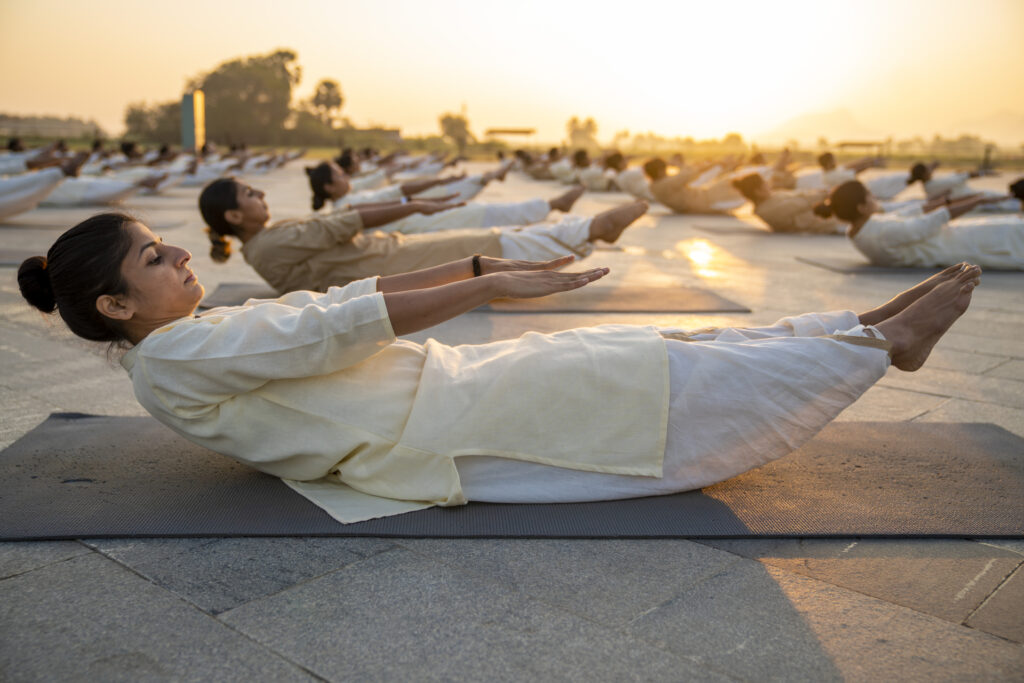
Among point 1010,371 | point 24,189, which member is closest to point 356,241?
point 1010,371

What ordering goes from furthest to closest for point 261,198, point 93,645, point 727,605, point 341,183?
1. point 341,183
2. point 261,198
3. point 727,605
4. point 93,645

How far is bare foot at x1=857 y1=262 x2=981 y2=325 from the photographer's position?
2.28 meters

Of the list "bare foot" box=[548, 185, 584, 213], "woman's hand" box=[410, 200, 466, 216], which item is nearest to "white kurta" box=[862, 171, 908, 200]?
"bare foot" box=[548, 185, 584, 213]

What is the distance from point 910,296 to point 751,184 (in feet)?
25.7

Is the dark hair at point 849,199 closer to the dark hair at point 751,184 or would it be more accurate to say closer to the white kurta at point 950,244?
the white kurta at point 950,244

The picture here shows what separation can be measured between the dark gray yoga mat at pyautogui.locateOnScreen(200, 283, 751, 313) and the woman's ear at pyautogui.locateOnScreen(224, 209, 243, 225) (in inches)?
20.8

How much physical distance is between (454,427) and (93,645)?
2.90 feet

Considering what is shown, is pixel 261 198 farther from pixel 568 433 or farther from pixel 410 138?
pixel 410 138

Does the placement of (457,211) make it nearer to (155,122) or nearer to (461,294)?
(461,294)

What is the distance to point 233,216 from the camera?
4449 millimetres

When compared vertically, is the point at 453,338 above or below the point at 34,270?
below

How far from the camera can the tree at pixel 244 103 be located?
192 feet

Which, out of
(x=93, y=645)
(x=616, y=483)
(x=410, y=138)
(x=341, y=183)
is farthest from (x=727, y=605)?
(x=410, y=138)

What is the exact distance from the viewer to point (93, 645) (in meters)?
1.53
